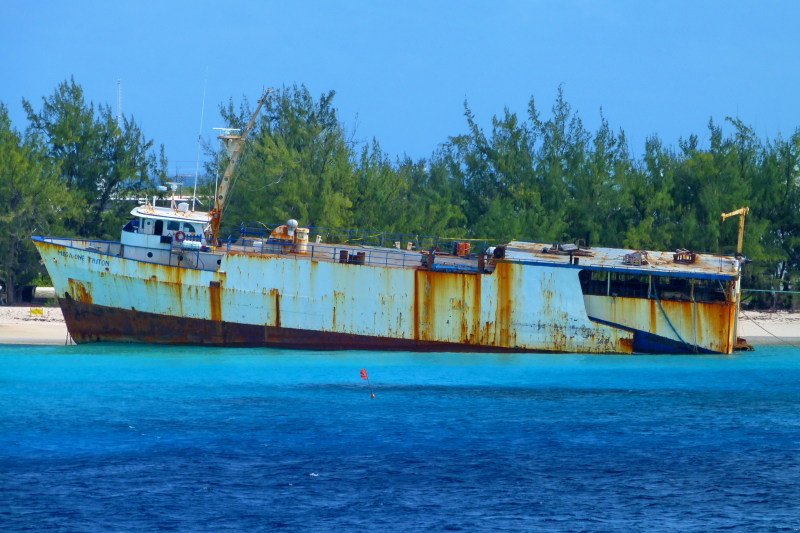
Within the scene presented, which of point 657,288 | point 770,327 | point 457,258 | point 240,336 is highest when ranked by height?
point 457,258

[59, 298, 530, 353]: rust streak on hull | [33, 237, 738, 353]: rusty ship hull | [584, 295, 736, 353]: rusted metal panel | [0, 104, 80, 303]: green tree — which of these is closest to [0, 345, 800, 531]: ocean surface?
[59, 298, 530, 353]: rust streak on hull

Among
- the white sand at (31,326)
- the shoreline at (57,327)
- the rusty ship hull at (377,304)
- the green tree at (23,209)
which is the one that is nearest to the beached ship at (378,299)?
the rusty ship hull at (377,304)

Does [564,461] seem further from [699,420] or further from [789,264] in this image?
[789,264]

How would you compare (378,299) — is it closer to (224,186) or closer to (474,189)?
(224,186)

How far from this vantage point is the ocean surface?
69.1 feet

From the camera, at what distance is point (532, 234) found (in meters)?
57.3

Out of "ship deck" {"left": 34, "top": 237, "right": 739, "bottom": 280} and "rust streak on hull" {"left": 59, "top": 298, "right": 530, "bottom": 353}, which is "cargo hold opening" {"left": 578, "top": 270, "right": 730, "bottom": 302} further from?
"rust streak on hull" {"left": 59, "top": 298, "right": 530, "bottom": 353}

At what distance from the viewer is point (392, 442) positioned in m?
26.7

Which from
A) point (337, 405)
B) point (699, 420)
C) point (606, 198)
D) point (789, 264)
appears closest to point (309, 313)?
point (337, 405)

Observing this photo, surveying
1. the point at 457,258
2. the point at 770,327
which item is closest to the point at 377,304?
the point at 457,258

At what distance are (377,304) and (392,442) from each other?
1444cm

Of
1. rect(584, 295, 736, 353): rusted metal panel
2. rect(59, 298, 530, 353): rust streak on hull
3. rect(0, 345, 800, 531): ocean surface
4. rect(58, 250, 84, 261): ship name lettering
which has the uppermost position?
rect(58, 250, 84, 261): ship name lettering

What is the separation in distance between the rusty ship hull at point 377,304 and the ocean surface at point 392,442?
967 millimetres

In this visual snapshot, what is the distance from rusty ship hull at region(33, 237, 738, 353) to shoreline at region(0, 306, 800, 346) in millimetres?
3767
